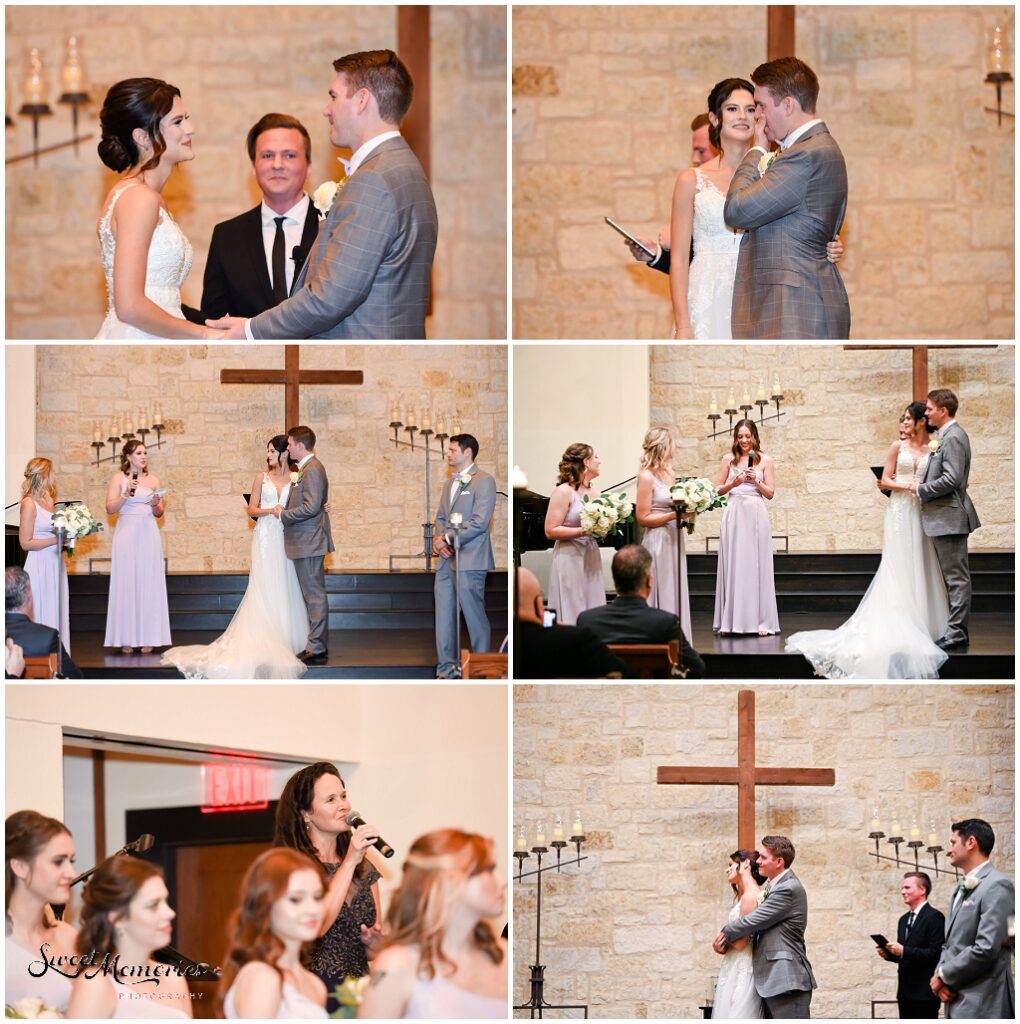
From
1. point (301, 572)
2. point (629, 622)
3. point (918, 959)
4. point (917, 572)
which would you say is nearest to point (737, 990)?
point (918, 959)

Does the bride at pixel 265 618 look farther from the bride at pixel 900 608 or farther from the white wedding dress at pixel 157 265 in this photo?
the bride at pixel 900 608

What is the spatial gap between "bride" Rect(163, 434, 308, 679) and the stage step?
0.23 meters

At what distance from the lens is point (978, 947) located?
4930 mm

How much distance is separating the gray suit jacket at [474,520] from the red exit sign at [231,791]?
1.23 metres

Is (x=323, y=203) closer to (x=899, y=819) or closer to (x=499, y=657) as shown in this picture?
(x=499, y=657)

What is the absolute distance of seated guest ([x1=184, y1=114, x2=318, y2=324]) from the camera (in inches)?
209

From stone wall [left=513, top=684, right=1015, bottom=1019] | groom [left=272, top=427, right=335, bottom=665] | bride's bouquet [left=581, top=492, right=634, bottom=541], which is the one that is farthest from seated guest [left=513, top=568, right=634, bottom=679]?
stone wall [left=513, top=684, right=1015, bottom=1019]

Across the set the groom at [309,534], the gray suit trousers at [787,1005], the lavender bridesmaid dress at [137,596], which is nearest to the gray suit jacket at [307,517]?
the groom at [309,534]

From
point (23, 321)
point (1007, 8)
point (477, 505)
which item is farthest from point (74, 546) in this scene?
point (1007, 8)

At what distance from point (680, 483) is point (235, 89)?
3954mm

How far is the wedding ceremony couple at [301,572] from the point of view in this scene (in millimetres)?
4973

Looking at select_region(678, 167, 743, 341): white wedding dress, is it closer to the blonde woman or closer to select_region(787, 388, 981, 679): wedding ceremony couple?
select_region(787, 388, 981, 679): wedding ceremony couple

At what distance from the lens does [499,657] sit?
191 inches

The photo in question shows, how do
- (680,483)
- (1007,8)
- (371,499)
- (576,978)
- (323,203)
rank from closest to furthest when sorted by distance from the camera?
1. (323,203)
2. (680,483)
3. (576,978)
4. (1007,8)
5. (371,499)
